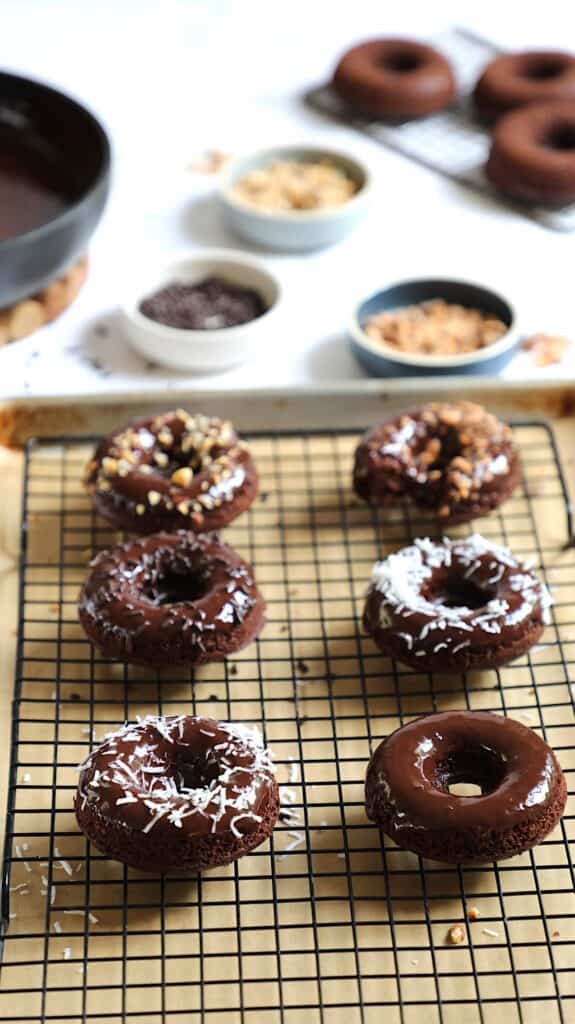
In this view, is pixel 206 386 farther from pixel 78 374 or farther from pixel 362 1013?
pixel 362 1013

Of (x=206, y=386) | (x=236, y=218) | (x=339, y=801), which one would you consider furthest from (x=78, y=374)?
(x=339, y=801)

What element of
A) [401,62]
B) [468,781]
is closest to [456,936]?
[468,781]

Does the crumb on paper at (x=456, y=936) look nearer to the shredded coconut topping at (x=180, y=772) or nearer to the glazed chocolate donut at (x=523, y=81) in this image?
the shredded coconut topping at (x=180, y=772)

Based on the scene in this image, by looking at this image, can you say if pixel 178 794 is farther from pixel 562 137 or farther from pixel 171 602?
pixel 562 137

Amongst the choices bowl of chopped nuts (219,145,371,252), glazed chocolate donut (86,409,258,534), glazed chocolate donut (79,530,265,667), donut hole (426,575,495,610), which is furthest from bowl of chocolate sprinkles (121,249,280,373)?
donut hole (426,575,495,610)

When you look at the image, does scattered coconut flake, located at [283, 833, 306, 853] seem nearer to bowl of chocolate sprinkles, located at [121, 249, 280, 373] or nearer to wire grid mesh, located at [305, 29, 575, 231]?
bowl of chocolate sprinkles, located at [121, 249, 280, 373]

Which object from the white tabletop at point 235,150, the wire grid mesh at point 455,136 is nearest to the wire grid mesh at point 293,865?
the white tabletop at point 235,150
